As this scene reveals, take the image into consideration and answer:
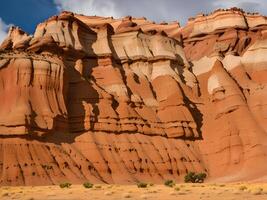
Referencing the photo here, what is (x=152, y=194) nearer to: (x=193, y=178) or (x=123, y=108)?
(x=193, y=178)

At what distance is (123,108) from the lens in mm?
68438

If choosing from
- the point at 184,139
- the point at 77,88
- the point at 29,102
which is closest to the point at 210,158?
the point at 184,139

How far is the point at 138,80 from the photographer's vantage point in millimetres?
76938

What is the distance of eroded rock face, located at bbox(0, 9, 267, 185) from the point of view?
57750 mm

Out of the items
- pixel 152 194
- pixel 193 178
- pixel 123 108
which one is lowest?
→ pixel 152 194

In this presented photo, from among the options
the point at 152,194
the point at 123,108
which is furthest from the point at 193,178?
the point at 152,194

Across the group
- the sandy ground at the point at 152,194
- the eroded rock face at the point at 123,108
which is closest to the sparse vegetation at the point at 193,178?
the eroded rock face at the point at 123,108

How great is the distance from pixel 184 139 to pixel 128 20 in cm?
2868

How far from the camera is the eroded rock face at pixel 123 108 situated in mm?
57750

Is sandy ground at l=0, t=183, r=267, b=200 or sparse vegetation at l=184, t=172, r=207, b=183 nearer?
sandy ground at l=0, t=183, r=267, b=200

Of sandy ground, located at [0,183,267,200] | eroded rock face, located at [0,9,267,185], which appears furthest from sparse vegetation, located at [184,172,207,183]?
sandy ground, located at [0,183,267,200]

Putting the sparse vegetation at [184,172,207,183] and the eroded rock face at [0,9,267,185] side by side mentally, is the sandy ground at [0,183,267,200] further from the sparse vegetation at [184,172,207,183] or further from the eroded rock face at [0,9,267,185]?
the sparse vegetation at [184,172,207,183]

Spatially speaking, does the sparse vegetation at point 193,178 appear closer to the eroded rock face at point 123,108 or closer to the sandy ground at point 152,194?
the eroded rock face at point 123,108

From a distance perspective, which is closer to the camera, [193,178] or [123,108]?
[193,178]
